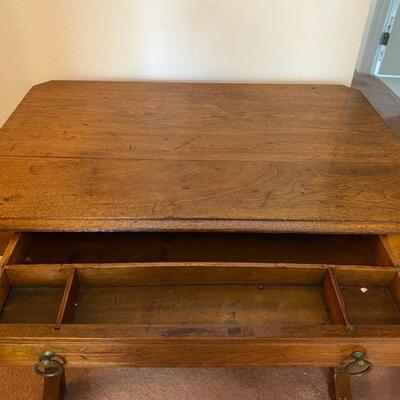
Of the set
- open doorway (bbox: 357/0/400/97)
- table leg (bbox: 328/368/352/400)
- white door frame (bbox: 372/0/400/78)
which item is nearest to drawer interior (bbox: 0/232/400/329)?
table leg (bbox: 328/368/352/400)

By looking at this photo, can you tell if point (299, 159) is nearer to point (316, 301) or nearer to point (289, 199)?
point (289, 199)

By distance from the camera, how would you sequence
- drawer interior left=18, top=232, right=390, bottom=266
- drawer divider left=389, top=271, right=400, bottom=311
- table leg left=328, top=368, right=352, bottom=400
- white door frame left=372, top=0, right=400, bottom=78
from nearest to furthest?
1. drawer divider left=389, top=271, right=400, bottom=311
2. drawer interior left=18, top=232, right=390, bottom=266
3. table leg left=328, top=368, right=352, bottom=400
4. white door frame left=372, top=0, right=400, bottom=78

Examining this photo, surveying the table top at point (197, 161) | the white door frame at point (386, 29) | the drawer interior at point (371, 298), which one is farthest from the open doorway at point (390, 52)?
the drawer interior at point (371, 298)

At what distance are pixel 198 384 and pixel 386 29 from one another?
274 cm

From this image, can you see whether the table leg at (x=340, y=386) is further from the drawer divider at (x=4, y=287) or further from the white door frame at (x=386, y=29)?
the white door frame at (x=386, y=29)

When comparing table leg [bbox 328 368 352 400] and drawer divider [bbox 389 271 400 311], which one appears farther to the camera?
table leg [bbox 328 368 352 400]

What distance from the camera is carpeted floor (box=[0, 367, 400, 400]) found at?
969mm

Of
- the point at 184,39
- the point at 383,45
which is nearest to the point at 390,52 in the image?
the point at 383,45

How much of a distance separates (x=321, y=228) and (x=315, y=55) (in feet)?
2.29

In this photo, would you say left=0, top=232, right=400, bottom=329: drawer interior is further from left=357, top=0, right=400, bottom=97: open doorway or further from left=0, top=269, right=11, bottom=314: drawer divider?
left=357, top=0, right=400, bottom=97: open doorway

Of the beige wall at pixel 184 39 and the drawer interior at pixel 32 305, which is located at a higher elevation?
Result: the beige wall at pixel 184 39

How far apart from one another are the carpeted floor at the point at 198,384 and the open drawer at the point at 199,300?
376 mm

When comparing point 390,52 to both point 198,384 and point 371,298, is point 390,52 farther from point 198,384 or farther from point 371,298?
point 198,384

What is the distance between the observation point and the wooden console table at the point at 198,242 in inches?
23.1
